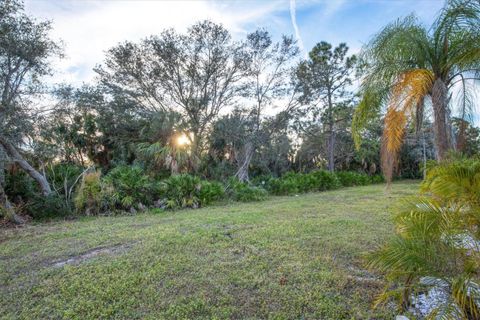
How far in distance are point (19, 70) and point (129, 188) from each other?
466cm

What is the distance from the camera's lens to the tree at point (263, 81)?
13938 millimetres

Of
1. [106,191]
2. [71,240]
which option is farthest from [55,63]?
[71,240]

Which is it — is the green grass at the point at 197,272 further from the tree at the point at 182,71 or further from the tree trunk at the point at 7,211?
the tree at the point at 182,71

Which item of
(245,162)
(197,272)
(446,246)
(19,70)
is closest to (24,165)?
(19,70)

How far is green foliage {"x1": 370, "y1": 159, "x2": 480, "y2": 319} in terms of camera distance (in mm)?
1771

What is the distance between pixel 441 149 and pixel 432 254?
A: 3.47 m

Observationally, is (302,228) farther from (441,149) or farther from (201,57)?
(201,57)

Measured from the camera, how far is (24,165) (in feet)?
25.1

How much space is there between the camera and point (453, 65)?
13.9 feet

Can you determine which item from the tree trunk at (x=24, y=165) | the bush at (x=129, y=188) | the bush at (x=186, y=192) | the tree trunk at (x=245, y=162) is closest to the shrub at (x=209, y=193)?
the bush at (x=186, y=192)

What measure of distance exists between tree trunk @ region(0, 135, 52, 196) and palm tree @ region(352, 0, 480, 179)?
354 inches

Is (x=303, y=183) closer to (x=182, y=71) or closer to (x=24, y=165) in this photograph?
(x=182, y=71)

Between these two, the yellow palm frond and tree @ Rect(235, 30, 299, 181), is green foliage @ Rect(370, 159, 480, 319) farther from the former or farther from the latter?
tree @ Rect(235, 30, 299, 181)

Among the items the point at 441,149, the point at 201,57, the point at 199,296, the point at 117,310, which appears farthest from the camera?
the point at 201,57
